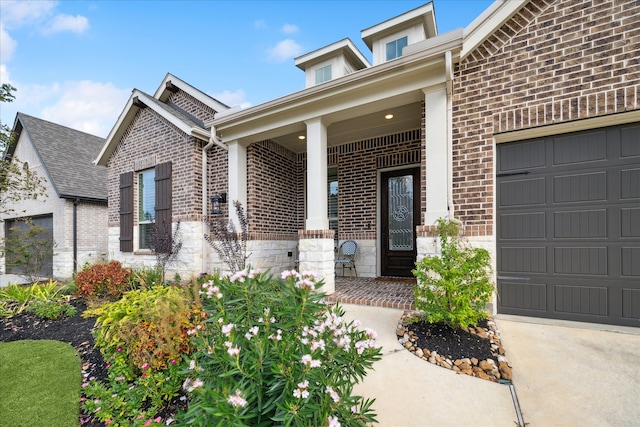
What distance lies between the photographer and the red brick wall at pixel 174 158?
588cm

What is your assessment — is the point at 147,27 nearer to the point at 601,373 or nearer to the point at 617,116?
the point at 617,116

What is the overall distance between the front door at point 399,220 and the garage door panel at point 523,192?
2.19 meters

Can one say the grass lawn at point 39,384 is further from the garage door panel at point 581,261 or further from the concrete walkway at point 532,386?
the garage door panel at point 581,261

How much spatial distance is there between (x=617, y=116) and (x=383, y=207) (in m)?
3.74

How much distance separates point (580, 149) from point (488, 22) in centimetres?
194

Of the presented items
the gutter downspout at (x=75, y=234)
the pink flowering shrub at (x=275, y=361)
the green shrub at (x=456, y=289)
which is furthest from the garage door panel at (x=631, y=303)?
the gutter downspout at (x=75, y=234)

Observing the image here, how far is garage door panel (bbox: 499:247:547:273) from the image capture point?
11.1 ft

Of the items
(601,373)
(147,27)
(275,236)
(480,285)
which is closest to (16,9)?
(147,27)

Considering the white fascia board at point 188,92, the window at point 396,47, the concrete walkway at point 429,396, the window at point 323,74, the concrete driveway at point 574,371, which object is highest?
the window at point 396,47

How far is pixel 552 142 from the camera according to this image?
3.37 metres

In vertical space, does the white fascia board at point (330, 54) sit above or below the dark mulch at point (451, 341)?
→ above

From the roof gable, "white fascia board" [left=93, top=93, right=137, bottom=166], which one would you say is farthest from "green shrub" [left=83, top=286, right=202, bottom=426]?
A: "white fascia board" [left=93, top=93, right=137, bottom=166]

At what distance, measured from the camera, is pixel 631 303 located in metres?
3.02

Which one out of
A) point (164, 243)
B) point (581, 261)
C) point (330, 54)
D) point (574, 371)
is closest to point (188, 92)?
point (330, 54)
